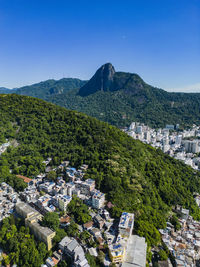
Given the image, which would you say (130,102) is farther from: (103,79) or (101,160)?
(101,160)

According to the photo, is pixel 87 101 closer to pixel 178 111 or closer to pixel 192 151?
pixel 178 111

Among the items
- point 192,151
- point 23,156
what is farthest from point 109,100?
point 23,156

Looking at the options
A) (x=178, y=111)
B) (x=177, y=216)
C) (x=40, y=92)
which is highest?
(x=40, y=92)

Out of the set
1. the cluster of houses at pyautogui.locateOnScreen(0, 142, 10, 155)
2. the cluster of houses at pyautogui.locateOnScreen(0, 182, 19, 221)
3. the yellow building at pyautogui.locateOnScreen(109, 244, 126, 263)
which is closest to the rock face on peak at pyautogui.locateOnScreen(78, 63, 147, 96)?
the cluster of houses at pyautogui.locateOnScreen(0, 142, 10, 155)

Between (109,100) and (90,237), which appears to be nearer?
(90,237)

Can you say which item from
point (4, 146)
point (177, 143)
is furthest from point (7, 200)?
point (177, 143)

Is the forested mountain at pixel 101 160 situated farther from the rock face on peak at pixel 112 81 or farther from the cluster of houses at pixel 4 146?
the rock face on peak at pixel 112 81

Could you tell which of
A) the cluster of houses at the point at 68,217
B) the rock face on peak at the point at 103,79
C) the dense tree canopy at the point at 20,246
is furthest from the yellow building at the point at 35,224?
the rock face on peak at the point at 103,79
